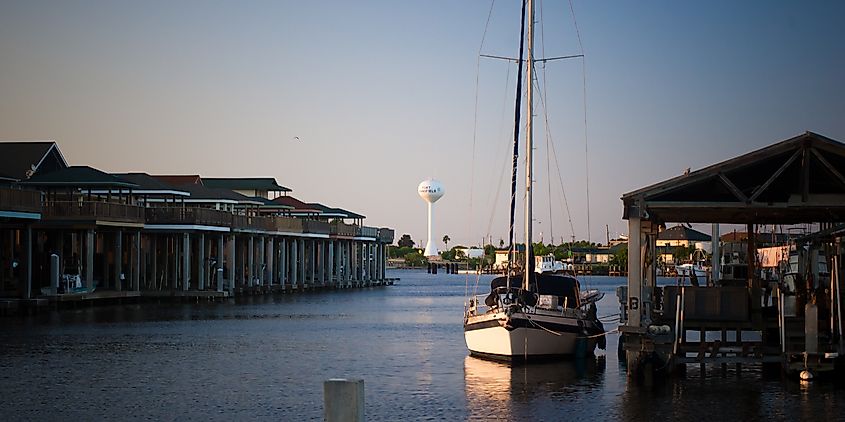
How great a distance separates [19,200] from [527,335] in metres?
27.0

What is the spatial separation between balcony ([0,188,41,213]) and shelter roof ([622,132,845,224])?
3011cm

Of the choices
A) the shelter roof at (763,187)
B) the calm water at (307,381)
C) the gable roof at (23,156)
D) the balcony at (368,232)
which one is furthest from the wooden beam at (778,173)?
the balcony at (368,232)

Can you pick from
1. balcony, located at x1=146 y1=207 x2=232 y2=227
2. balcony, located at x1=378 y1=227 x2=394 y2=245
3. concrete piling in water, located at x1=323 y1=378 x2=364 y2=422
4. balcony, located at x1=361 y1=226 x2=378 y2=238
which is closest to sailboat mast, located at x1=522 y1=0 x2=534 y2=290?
concrete piling in water, located at x1=323 y1=378 x2=364 y2=422

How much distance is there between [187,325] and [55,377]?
19.1 meters

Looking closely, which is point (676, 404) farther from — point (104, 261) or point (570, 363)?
point (104, 261)

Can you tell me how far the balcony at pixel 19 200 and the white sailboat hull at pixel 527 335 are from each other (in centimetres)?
2413

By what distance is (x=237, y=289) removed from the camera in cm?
7706

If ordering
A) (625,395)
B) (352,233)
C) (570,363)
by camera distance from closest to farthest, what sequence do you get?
(625,395), (570,363), (352,233)

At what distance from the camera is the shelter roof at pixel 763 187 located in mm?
25094

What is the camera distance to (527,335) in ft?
103

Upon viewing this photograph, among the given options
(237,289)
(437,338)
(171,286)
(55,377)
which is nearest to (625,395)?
(55,377)

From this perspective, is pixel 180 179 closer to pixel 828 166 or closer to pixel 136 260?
pixel 136 260

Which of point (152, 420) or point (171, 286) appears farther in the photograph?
point (171, 286)

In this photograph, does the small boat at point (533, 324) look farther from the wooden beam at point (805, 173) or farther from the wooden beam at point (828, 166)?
the wooden beam at point (828, 166)
